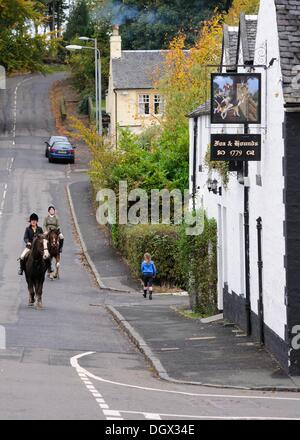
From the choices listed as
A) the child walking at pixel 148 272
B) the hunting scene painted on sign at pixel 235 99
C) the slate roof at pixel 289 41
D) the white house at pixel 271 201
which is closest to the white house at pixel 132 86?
the child walking at pixel 148 272

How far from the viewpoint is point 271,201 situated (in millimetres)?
21797

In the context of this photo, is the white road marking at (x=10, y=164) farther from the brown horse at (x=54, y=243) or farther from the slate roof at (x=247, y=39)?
the slate roof at (x=247, y=39)

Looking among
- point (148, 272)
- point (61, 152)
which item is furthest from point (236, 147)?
point (61, 152)

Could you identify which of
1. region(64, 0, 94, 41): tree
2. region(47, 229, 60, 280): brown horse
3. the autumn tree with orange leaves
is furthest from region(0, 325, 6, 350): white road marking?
region(64, 0, 94, 41): tree

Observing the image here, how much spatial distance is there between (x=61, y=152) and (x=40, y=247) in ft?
139

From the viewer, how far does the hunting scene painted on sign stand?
21469 mm

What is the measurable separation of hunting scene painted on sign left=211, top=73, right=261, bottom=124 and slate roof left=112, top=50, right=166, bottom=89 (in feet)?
179

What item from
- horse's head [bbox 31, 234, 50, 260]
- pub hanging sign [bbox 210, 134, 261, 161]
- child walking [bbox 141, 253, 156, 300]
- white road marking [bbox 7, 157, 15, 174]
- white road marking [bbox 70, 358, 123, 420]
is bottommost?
child walking [bbox 141, 253, 156, 300]

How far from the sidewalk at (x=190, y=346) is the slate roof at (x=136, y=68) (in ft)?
129

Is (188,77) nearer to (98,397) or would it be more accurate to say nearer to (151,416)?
(98,397)

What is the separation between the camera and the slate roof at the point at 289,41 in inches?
791

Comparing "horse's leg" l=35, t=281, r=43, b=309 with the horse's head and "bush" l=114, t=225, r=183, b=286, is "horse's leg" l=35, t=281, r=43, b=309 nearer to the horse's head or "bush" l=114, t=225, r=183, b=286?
the horse's head
